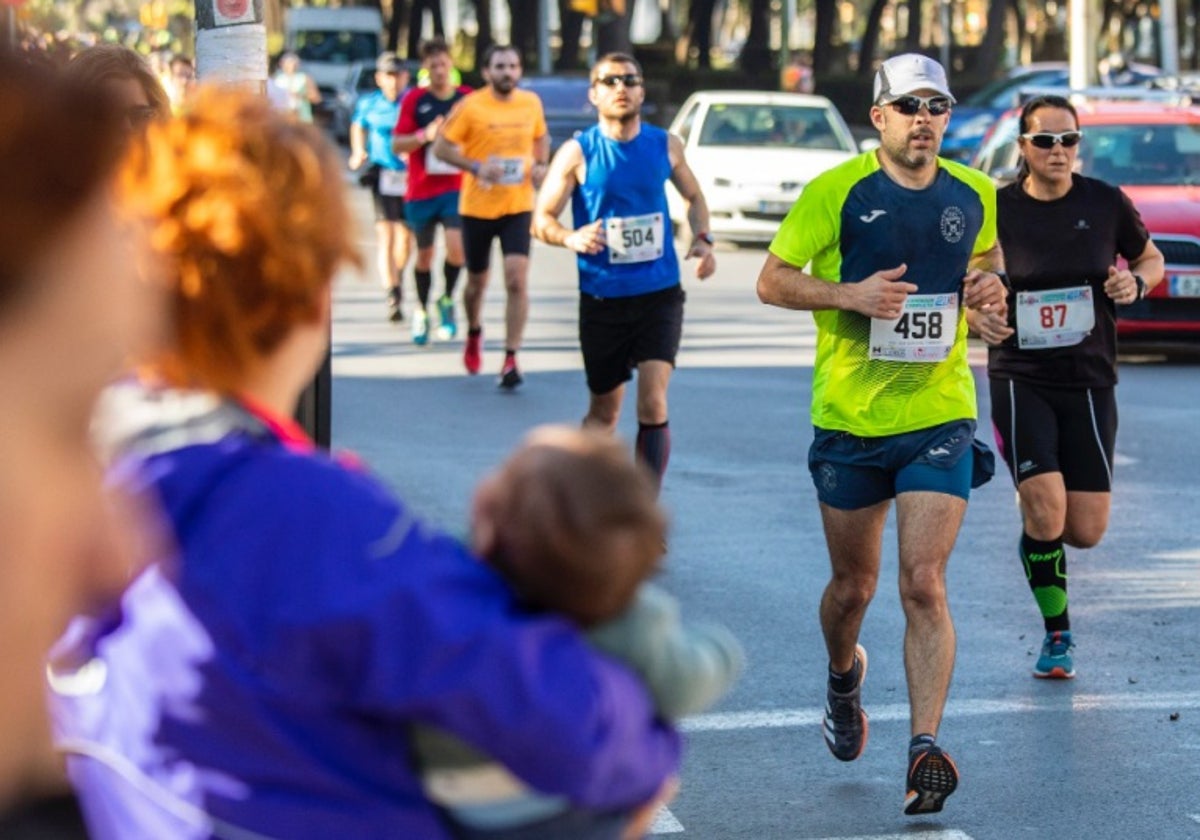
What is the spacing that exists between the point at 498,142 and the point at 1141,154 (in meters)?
4.95

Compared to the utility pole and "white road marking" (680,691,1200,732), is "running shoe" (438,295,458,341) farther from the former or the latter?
A: the utility pole

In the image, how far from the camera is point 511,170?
47.6ft

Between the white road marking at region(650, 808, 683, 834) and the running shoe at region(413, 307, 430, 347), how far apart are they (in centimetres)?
1075

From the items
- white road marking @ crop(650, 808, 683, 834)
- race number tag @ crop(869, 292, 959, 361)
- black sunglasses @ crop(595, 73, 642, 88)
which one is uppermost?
black sunglasses @ crop(595, 73, 642, 88)

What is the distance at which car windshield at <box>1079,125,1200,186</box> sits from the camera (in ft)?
53.9

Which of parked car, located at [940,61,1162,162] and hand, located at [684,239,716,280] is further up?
hand, located at [684,239,716,280]

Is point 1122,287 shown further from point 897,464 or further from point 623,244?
point 623,244

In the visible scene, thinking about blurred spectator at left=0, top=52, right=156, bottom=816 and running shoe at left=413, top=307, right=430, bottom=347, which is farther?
running shoe at left=413, top=307, right=430, bottom=347

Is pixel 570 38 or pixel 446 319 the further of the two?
pixel 570 38

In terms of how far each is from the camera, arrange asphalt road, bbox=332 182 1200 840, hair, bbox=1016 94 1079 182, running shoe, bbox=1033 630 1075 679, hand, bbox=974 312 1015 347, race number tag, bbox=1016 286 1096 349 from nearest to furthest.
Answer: asphalt road, bbox=332 182 1200 840 < hand, bbox=974 312 1015 347 < running shoe, bbox=1033 630 1075 679 < race number tag, bbox=1016 286 1096 349 < hair, bbox=1016 94 1079 182

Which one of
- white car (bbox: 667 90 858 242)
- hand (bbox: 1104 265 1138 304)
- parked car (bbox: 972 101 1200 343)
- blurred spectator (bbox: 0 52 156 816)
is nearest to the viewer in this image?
blurred spectator (bbox: 0 52 156 816)

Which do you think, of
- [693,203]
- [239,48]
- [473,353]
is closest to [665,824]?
[239,48]

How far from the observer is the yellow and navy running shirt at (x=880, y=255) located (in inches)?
249

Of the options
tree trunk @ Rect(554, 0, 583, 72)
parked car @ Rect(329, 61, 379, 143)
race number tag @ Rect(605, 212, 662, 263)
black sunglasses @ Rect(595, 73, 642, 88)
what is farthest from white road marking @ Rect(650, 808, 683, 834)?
tree trunk @ Rect(554, 0, 583, 72)
